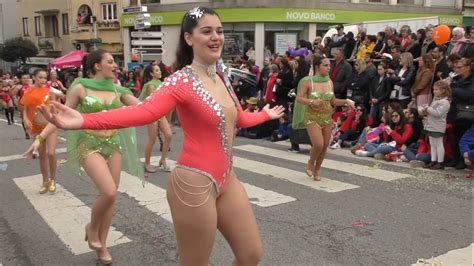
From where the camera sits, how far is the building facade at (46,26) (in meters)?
44.4

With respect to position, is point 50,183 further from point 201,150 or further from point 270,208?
point 201,150

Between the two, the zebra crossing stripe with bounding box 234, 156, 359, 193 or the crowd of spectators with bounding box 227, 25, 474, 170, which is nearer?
the zebra crossing stripe with bounding box 234, 156, 359, 193

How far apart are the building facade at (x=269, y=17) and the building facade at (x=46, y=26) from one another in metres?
16.9

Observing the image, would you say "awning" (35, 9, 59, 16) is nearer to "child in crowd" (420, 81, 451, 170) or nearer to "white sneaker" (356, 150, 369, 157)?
"white sneaker" (356, 150, 369, 157)

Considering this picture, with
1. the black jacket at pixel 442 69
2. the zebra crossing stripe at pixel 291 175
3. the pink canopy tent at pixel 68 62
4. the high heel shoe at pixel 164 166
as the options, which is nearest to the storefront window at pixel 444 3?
the pink canopy tent at pixel 68 62

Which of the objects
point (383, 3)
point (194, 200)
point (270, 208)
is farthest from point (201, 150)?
point (383, 3)

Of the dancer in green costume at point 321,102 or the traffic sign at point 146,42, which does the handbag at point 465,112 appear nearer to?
the dancer in green costume at point 321,102

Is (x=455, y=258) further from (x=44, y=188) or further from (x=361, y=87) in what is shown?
(x=361, y=87)

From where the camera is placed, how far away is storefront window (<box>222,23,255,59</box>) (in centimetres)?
2759

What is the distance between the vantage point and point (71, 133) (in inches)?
184

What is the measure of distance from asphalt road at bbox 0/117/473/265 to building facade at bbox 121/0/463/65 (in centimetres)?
1947

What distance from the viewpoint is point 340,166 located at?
8852 millimetres

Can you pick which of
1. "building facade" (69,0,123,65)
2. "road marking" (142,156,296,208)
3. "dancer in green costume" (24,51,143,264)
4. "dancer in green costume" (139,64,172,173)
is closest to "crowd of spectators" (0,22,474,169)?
"dancer in green costume" (139,64,172,173)

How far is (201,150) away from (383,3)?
30961 millimetres
